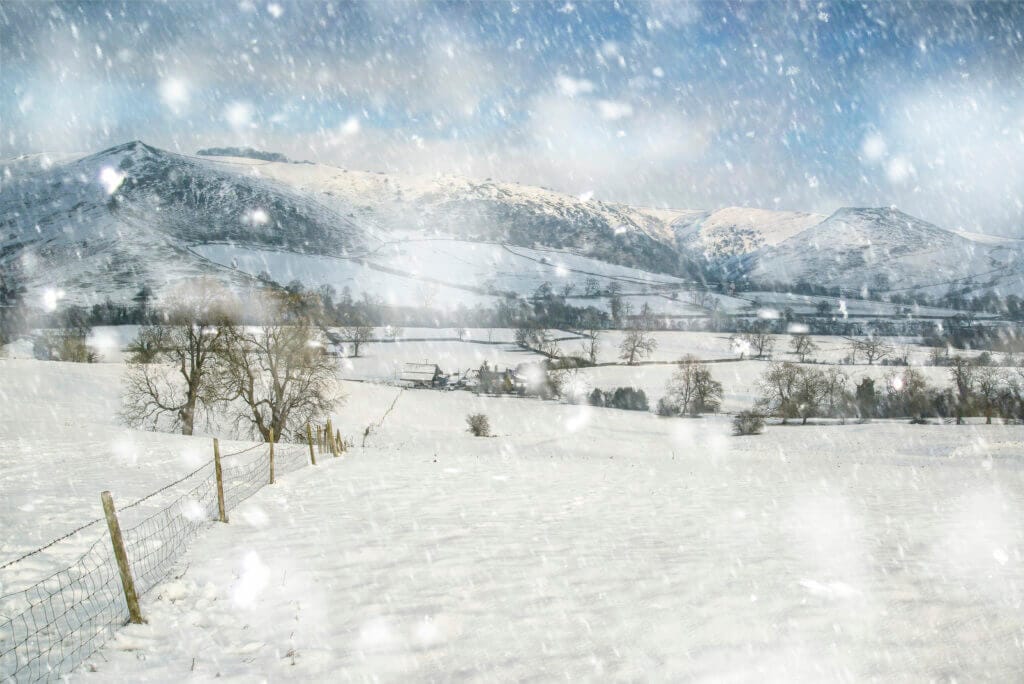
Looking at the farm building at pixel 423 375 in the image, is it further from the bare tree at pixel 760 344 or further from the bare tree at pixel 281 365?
the bare tree at pixel 760 344

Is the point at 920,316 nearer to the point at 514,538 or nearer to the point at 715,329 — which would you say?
the point at 715,329

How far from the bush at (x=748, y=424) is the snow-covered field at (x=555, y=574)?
3401 centimetres

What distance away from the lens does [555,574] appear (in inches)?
332

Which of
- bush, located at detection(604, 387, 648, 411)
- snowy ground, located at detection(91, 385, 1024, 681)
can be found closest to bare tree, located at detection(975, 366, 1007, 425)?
bush, located at detection(604, 387, 648, 411)

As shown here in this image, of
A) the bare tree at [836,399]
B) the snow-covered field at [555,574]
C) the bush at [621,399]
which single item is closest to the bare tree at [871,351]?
the bare tree at [836,399]

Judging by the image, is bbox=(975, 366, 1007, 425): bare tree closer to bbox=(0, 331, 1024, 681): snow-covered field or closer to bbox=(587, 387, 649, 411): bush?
bbox=(587, 387, 649, 411): bush

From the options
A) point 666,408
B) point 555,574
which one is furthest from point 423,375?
point 555,574

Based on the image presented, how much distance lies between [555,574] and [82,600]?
6.81 meters

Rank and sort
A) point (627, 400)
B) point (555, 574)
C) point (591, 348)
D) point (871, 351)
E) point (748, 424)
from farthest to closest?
point (591, 348), point (871, 351), point (627, 400), point (748, 424), point (555, 574)

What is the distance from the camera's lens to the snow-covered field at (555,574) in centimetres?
580

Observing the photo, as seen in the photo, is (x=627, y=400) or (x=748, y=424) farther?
(x=627, y=400)

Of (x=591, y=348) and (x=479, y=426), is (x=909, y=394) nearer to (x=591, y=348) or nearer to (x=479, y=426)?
(x=591, y=348)

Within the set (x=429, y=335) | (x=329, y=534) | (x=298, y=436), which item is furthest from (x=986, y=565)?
(x=429, y=335)

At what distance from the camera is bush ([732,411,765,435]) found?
5478cm
